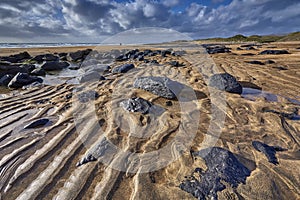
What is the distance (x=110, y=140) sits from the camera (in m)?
3.64

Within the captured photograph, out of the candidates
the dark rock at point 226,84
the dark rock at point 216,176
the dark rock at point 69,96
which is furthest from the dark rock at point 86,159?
the dark rock at point 226,84

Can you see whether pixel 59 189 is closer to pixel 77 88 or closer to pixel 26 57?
pixel 77 88

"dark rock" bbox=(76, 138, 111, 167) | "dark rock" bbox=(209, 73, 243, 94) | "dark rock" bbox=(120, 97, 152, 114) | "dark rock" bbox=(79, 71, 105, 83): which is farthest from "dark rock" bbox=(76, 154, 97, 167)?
"dark rock" bbox=(79, 71, 105, 83)

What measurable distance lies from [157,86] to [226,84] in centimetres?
231

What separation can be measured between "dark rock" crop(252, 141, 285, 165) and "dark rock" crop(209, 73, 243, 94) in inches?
117

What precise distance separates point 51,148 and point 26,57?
19624mm

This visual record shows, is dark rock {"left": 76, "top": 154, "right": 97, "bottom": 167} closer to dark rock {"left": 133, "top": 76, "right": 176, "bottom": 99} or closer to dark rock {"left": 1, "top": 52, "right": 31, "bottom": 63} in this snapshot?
dark rock {"left": 133, "top": 76, "right": 176, "bottom": 99}

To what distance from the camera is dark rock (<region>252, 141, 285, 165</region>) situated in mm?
3093

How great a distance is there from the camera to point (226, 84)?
6348 millimetres

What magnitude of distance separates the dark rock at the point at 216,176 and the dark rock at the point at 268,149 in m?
0.58

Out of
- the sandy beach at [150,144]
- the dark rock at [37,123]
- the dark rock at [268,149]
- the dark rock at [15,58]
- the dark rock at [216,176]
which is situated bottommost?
the dark rock at [15,58]

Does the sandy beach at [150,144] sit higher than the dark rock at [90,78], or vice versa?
the sandy beach at [150,144]

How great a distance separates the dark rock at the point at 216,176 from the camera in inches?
96.4

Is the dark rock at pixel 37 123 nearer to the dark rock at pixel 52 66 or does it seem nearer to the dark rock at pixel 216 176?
the dark rock at pixel 216 176
